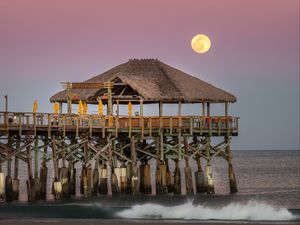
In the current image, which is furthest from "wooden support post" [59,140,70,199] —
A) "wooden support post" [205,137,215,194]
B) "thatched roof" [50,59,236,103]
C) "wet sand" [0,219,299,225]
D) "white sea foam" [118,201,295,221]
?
"wet sand" [0,219,299,225]

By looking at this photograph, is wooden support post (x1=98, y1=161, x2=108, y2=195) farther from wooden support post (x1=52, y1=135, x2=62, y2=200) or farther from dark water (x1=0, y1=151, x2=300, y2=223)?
wooden support post (x1=52, y1=135, x2=62, y2=200)

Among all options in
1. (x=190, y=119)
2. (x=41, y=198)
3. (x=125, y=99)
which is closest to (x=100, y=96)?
(x=125, y=99)

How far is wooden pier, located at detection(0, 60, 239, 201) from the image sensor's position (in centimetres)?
5966

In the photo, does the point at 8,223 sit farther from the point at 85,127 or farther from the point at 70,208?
the point at 85,127

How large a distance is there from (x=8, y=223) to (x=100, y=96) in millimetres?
21430

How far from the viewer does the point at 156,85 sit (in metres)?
69.2

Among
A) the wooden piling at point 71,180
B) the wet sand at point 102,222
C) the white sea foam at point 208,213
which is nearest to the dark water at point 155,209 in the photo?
the white sea foam at point 208,213

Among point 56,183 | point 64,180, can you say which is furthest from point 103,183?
point 56,183

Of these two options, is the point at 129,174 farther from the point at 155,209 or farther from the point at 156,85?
the point at 155,209

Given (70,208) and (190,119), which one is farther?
(190,119)

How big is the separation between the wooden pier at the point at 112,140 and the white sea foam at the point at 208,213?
6.14m

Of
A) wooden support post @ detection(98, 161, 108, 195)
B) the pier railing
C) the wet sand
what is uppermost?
the pier railing

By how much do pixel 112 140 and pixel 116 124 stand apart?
80.6 inches

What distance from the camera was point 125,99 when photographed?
68.8 meters
